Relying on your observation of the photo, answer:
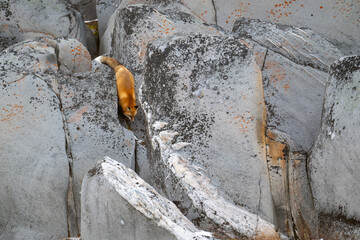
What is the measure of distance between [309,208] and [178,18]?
6.03ft

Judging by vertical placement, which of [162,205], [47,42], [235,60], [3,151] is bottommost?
[3,151]

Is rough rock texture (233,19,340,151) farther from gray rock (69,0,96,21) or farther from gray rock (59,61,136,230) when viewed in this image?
gray rock (69,0,96,21)

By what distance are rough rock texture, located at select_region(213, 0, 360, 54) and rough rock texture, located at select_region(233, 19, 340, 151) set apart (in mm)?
225

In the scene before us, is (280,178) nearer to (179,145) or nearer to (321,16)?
(179,145)

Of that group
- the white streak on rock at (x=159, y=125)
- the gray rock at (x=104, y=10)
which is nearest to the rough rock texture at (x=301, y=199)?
the white streak on rock at (x=159, y=125)

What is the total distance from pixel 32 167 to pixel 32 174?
44mm

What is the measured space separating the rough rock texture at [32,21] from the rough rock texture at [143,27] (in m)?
0.91

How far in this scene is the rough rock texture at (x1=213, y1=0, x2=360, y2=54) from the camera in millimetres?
3381

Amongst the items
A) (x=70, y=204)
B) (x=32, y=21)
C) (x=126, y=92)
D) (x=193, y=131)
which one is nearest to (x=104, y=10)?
(x=32, y=21)

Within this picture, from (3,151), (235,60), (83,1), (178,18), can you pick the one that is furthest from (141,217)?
(83,1)

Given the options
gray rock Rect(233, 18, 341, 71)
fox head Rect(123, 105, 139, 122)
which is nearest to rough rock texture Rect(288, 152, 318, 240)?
gray rock Rect(233, 18, 341, 71)

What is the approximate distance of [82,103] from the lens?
3025mm

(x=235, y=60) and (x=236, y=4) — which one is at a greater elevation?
(x=236, y=4)

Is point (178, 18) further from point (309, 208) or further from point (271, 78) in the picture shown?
point (309, 208)
